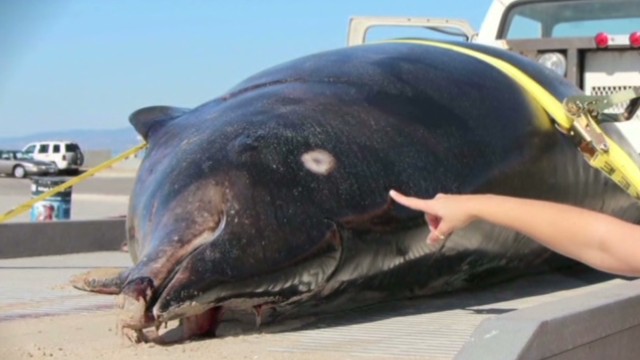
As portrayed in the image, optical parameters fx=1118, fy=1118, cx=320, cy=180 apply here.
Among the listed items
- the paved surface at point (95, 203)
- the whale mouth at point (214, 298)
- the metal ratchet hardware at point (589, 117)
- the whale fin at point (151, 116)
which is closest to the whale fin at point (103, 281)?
the whale mouth at point (214, 298)

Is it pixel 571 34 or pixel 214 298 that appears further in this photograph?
pixel 571 34

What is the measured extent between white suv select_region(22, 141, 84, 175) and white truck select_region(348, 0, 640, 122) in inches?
1470

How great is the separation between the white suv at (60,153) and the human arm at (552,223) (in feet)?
141

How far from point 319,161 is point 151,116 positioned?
1101 millimetres

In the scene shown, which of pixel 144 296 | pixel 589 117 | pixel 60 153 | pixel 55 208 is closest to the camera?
pixel 144 296

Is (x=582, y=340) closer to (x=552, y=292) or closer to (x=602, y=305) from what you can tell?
(x=602, y=305)

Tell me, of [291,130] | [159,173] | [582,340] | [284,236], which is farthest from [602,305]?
[159,173]

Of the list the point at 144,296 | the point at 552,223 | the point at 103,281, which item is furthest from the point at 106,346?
the point at 552,223

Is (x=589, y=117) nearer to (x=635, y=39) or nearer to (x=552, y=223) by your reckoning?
(x=552, y=223)

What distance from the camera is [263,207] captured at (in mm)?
3770

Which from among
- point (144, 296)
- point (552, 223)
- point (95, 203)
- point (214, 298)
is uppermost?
point (552, 223)

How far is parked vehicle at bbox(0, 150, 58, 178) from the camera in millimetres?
41375

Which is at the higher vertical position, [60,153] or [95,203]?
[95,203]

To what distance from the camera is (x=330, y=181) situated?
155 inches
